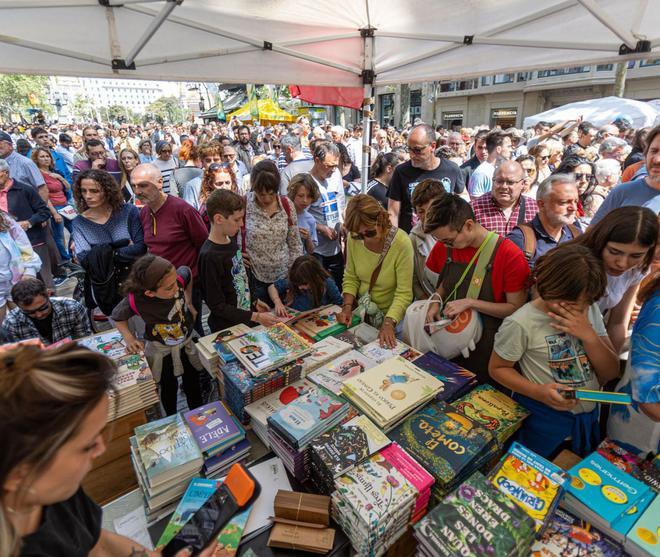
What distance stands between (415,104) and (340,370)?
3756cm

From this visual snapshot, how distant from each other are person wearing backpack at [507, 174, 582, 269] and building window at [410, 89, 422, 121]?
34.9 meters

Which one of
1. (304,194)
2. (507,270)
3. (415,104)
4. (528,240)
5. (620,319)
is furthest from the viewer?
(415,104)

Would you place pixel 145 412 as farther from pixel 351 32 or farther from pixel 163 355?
pixel 351 32

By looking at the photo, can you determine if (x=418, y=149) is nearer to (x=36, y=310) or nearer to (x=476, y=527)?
(x=476, y=527)

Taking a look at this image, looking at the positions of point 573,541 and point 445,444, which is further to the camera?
point 445,444

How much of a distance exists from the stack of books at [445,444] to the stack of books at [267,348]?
0.62 metres

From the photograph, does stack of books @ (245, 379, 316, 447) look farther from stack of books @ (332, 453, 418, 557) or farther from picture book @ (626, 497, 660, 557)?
picture book @ (626, 497, 660, 557)

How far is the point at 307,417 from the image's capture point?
1.50 meters

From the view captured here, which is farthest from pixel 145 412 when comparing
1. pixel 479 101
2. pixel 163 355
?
pixel 479 101

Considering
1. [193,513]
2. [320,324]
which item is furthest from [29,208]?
[193,513]

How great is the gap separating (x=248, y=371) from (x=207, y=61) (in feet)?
11.0

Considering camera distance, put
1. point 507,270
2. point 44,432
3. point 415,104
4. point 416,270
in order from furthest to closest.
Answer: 1. point 415,104
2. point 416,270
3. point 507,270
4. point 44,432

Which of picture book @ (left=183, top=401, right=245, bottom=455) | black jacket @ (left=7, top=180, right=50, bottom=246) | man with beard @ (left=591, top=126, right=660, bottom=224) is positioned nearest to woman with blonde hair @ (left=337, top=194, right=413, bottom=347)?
picture book @ (left=183, top=401, right=245, bottom=455)

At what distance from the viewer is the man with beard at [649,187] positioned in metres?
2.46
